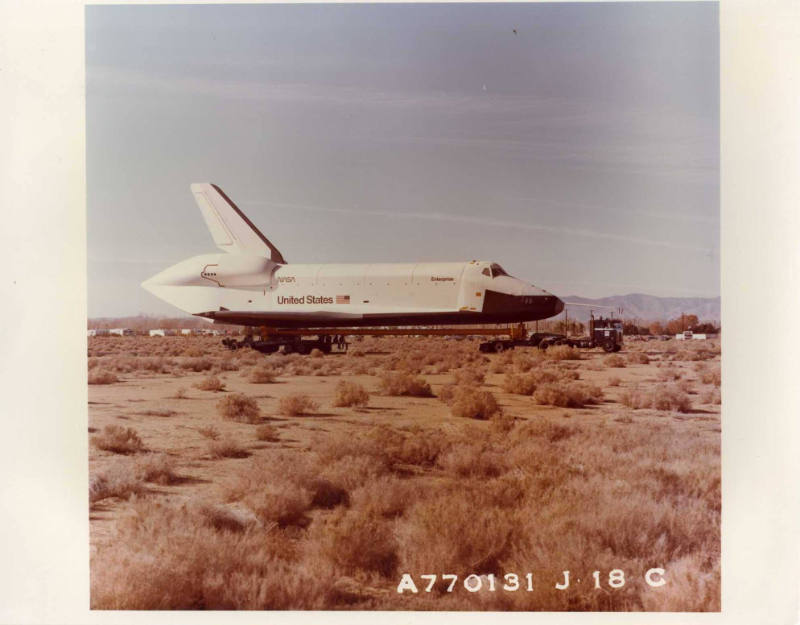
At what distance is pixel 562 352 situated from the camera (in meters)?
7.23

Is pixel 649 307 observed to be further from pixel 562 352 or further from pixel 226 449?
pixel 226 449

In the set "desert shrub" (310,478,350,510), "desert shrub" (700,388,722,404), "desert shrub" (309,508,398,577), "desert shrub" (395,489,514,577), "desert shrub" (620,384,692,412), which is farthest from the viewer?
"desert shrub" (620,384,692,412)

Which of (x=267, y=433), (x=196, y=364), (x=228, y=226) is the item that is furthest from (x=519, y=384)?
(x=228, y=226)

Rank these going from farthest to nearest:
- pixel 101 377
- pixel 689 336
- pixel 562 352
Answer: pixel 562 352, pixel 101 377, pixel 689 336

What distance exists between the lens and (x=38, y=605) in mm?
6582

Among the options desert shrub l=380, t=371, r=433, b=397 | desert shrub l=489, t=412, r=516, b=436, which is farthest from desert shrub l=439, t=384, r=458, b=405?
desert shrub l=489, t=412, r=516, b=436

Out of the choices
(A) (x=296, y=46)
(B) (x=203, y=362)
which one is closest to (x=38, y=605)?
(B) (x=203, y=362)

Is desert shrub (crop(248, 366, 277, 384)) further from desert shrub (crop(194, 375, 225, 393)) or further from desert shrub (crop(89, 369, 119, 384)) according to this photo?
desert shrub (crop(89, 369, 119, 384))

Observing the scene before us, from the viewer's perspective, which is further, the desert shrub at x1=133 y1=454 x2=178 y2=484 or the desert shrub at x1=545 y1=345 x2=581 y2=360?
the desert shrub at x1=545 y1=345 x2=581 y2=360

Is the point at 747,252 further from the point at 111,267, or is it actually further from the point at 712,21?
the point at 111,267

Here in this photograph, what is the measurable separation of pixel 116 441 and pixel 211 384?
100cm

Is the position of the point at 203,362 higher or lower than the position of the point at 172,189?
lower

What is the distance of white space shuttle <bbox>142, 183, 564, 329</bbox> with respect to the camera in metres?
→ 7.07

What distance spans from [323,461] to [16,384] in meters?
2.93
